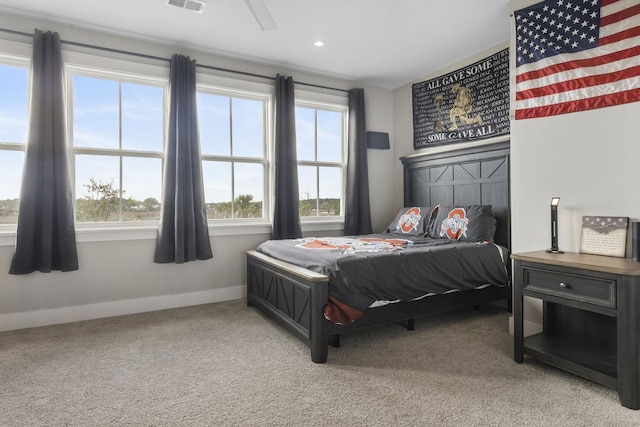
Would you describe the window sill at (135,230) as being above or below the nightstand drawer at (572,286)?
above

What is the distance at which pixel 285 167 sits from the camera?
13.2ft

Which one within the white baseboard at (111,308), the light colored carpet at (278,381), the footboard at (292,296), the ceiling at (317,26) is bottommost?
the light colored carpet at (278,381)

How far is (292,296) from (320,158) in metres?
2.18

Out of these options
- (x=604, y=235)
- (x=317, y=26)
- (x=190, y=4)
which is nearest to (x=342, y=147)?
(x=317, y=26)

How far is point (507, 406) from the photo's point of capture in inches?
71.0

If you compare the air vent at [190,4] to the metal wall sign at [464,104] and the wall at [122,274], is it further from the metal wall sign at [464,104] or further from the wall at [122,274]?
the metal wall sign at [464,104]

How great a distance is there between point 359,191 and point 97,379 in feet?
10.4

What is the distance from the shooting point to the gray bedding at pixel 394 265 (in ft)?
8.03

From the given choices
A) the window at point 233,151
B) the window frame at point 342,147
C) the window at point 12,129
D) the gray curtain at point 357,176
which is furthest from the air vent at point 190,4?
the gray curtain at point 357,176

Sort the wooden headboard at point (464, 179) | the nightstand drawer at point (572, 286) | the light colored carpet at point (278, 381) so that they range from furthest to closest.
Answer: the wooden headboard at point (464, 179) → the nightstand drawer at point (572, 286) → the light colored carpet at point (278, 381)

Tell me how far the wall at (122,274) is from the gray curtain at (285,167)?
0.20 m

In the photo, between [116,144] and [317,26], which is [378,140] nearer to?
[317,26]

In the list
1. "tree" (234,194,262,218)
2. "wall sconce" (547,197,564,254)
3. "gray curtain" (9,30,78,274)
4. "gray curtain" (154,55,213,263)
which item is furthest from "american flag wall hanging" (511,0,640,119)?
"gray curtain" (9,30,78,274)

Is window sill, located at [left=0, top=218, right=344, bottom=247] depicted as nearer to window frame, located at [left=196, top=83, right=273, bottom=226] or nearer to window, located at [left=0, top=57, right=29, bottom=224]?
window frame, located at [left=196, top=83, right=273, bottom=226]
